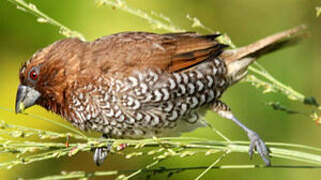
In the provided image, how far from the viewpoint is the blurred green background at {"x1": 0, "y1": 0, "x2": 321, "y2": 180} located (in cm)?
445

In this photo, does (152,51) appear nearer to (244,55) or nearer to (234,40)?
(244,55)

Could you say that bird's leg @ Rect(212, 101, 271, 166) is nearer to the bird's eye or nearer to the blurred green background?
the blurred green background

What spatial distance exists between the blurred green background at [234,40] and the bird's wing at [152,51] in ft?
2.62

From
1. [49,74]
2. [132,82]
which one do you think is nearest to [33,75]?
[49,74]

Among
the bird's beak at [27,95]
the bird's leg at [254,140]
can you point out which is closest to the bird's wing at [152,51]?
the bird's leg at [254,140]

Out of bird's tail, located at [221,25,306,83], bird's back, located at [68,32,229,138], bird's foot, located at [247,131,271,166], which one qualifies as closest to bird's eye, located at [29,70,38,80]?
bird's back, located at [68,32,229,138]

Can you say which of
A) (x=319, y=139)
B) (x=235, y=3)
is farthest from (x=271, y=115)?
(x=235, y=3)

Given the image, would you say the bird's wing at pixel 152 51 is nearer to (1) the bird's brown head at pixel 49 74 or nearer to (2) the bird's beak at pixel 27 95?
(1) the bird's brown head at pixel 49 74

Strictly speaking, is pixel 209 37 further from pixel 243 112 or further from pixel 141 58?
pixel 243 112

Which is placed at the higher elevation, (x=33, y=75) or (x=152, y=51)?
(x=152, y=51)

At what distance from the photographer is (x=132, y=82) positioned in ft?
11.6

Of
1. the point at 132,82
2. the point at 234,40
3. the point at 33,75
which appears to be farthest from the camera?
the point at 234,40

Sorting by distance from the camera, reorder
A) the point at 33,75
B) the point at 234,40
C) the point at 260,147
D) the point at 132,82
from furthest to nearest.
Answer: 1. the point at 234,40
2. the point at 33,75
3. the point at 132,82
4. the point at 260,147

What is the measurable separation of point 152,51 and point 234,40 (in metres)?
1.53
